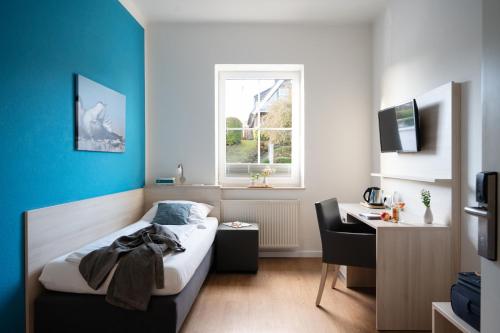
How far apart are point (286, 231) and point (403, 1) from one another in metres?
2.84

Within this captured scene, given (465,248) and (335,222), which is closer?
(465,248)

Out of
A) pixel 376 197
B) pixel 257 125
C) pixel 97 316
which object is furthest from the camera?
pixel 257 125

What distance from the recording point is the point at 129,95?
3.76m

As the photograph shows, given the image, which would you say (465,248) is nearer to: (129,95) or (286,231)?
(286,231)

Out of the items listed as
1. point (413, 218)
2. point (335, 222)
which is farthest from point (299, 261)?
point (413, 218)

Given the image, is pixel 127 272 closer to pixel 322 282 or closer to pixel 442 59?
pixel 322 282

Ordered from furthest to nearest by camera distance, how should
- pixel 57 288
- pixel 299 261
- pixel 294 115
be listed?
1. pixel 294 115
2. pixel 299 261
3. pixel 57 288

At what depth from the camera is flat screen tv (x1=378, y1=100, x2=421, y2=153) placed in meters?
2.83

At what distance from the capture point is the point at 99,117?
3.02 metres

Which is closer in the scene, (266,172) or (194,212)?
(194,212)

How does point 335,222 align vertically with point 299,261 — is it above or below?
above

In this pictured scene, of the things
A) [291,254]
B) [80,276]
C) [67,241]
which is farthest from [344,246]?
[67,241]

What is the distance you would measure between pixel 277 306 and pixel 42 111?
7.73 feet

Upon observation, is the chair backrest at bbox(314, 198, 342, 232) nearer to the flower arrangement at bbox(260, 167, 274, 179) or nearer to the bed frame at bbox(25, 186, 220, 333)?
the bed frame at bbox(25, 186, 220, 333)
